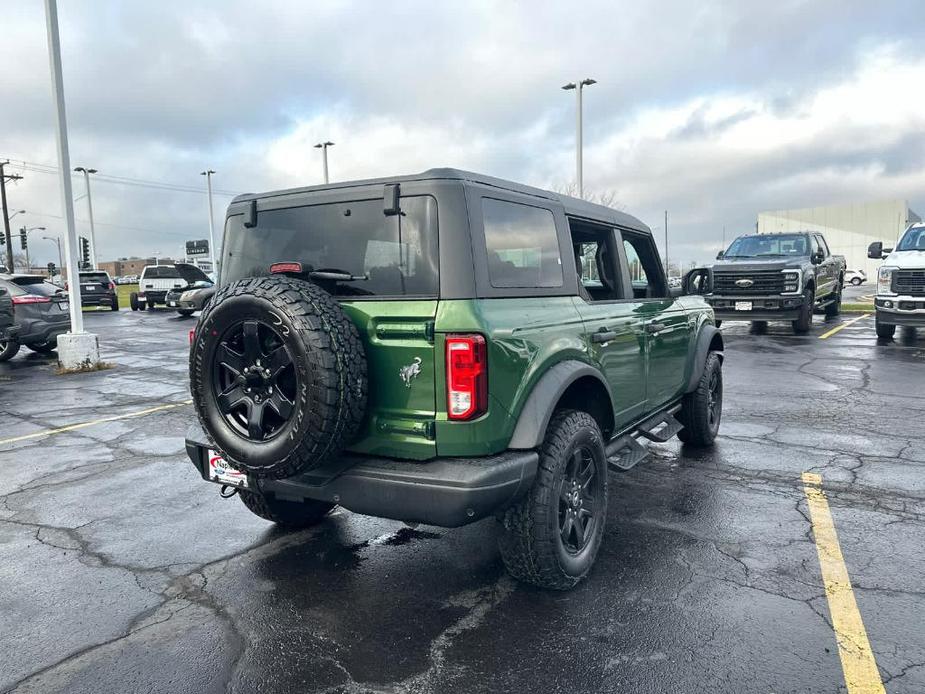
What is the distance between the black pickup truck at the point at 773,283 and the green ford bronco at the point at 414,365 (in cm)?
1076

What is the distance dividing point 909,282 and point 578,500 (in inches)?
439

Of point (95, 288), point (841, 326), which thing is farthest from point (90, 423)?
point (95, 288)

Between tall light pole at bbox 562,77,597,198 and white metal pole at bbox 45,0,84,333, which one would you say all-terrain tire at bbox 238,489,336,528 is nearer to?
white metal pole at bbox 45,0,84,333

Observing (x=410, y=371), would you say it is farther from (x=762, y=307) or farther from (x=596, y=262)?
(x=762, y=307)

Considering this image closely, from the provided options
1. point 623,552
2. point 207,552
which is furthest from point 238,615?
point 623,552

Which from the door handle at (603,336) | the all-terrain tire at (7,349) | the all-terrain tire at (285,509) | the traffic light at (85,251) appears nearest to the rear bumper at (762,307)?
the door handle at (603,336)

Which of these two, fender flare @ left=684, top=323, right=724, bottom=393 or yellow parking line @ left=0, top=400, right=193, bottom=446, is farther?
yellow parking line @ left=0, top=400, right=193, bottom=446

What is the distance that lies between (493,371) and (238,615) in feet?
5.50

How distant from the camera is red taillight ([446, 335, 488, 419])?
2.81 meters

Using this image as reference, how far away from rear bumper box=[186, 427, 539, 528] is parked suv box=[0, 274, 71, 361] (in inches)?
454

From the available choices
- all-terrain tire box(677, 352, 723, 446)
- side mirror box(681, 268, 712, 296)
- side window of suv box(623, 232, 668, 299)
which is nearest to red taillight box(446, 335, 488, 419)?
side window of suv box(623, 232, 668, 299)

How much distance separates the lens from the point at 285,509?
4078 mm

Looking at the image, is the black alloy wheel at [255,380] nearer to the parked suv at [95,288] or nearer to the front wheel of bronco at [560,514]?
the front wheel of bronco at [560,514]

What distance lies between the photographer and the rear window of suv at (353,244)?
3027 millimetres
